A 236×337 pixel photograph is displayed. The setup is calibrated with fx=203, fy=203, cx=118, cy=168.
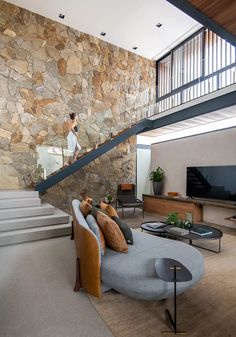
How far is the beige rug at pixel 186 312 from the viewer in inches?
67.6

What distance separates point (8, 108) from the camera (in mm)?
5613

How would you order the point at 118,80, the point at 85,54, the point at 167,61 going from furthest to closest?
the point at 167,61 < the point at 118,80 < the point at 85,54

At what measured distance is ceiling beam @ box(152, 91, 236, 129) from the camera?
445cm

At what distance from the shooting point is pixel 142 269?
2.01 meters

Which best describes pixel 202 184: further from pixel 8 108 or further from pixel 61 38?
pixel 61 38

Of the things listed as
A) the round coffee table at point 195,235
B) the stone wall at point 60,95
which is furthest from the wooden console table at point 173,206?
the round coffee table at point 195,235

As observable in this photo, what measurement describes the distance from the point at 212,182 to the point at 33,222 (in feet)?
14.4

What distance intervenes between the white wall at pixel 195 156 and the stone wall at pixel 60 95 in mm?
1272

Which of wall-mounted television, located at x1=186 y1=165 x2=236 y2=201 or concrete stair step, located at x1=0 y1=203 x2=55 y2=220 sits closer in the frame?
concrete stair step, located at x1=0 y1=203 x2=55 y2=220

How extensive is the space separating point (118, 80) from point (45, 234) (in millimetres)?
6006

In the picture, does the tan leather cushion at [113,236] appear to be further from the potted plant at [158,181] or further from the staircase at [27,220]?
the potted plant at [158,181]

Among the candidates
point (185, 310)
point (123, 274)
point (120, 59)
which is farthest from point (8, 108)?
point (185, 310)

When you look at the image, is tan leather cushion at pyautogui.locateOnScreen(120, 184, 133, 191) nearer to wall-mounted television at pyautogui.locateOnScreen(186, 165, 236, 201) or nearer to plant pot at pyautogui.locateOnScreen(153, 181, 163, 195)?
plant pot at pyautogui.locateOnScreen(153, 181, 163, 195)

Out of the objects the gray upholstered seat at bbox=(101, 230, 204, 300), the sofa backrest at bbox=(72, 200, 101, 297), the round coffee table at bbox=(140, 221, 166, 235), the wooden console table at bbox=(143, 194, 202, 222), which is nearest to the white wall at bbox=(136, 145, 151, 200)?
the wooden console table at bbox=(143, 194, 202, 222)
